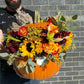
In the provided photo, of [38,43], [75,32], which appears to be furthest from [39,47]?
[75,32]

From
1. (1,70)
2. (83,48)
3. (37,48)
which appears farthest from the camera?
(83,48)

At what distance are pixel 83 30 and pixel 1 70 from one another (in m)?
2.17

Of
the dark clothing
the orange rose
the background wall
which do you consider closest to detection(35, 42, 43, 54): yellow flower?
the orange rose

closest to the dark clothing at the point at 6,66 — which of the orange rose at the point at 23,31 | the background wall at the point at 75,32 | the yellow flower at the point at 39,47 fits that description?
the orange rose at the point at 23,31

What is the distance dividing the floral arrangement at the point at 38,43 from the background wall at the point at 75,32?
1929 millimetres

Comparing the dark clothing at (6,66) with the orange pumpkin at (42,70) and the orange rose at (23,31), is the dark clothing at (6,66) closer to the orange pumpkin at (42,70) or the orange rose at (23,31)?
the orange pumpkin at (42,70)

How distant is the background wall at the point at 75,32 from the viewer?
3.32 m

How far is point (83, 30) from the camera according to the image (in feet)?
11.4

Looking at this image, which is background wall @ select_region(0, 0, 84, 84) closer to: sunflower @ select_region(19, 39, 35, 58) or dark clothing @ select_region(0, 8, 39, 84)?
dark clothing @ select_region(0, 8, 39, 84)

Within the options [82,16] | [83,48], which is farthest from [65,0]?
[83,48]

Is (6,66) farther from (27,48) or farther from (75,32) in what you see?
(75,32)

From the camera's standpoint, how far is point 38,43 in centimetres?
133

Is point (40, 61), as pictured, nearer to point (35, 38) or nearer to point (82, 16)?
point (35, 38)

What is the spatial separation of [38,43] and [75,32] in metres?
2.28
